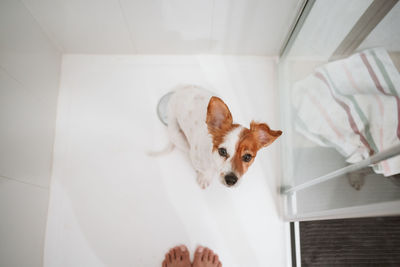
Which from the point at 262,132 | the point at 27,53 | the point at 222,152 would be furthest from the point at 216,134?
the point at 27,53

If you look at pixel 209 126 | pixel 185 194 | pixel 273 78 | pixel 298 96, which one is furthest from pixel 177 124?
pixel 273 78

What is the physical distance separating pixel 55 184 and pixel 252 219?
1283 millimetres

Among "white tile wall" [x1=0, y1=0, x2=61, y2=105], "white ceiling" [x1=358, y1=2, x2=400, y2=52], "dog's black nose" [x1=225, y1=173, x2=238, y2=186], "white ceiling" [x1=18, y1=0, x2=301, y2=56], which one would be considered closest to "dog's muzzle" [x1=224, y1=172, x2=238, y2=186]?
"dog's black nose" [x1=225, y1=173, x2=238, y2=186]

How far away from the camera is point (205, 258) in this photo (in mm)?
1418

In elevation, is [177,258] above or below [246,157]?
below

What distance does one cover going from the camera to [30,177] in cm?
135

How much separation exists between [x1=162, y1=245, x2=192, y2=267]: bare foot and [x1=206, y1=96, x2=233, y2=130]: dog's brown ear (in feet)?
2.76

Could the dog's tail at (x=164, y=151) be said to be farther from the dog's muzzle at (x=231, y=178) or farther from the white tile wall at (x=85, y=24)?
the white tile wall at (x=85, y=24)

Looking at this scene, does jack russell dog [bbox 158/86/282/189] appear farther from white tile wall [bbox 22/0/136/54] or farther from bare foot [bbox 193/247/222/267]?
white tile wall [bbox 22/0/136/54]

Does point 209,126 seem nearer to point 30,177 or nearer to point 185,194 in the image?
point 185,194

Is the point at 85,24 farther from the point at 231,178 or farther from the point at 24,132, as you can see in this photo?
the point at 231,178

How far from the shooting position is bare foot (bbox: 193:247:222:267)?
1401 millimetres

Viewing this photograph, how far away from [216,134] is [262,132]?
20 centimetres

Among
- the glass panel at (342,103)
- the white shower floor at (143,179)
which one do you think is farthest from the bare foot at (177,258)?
the glass panel at (342,103)
